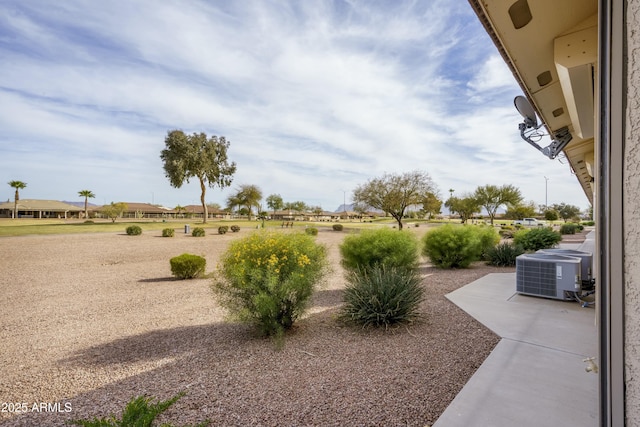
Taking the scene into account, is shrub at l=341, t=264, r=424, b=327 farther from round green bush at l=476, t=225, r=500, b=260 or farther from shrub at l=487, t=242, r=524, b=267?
round green bush at l=476, t=225, r=500, b=260

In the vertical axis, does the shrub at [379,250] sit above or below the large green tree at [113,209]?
below

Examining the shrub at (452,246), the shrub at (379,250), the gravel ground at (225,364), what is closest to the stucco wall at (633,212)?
the gravel ground at (225,364)

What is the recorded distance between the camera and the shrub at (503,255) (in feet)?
39.8

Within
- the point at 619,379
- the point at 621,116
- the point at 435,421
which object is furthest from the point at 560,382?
the point at 621,116

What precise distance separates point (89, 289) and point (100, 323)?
4304 mm

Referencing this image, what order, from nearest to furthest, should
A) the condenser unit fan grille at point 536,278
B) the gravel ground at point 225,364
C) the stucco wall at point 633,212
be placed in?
the stucco wall at point 633,212 → the gravel ground at point 225,364 → the condenser unit fan grille at point 536,278

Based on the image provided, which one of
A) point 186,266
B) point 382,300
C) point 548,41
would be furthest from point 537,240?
point 186,266

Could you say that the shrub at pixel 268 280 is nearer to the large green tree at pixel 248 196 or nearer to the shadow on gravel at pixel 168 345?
the shadow on gravel at pixel 168 345

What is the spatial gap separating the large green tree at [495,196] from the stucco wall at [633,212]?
58.5 metres

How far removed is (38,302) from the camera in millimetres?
8508

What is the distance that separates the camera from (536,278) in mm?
6934

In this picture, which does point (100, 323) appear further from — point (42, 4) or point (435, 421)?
point (435, 421)

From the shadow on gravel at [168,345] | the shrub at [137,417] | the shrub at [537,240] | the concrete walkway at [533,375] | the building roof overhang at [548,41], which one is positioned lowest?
the shadow on gravel at [168,345]

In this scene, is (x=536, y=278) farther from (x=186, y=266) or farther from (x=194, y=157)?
(x=194, y=157)
